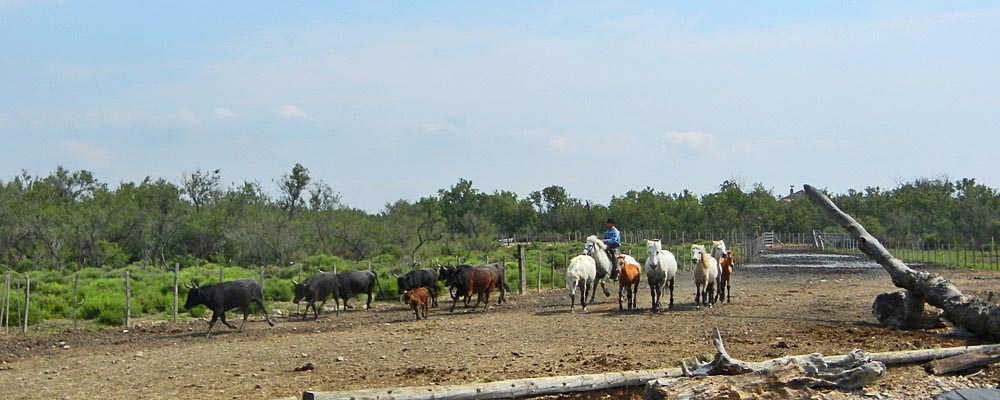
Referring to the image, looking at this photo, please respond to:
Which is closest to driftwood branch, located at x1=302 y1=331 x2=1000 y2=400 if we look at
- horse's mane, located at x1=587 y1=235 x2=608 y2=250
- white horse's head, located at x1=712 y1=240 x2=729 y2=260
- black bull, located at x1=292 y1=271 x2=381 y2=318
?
white horse's head, located at x1=712 y1=240 x2=729 y2=260

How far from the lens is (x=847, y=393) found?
10609 millimetres

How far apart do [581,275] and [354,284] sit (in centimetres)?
591

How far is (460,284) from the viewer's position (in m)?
22.4

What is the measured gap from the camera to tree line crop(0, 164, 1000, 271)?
41.2m

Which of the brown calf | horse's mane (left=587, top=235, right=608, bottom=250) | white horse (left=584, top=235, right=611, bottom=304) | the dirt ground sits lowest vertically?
the dirt ground

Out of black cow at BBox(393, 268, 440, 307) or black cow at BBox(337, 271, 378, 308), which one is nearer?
black cow at BBox(337, 271, 378, 308)

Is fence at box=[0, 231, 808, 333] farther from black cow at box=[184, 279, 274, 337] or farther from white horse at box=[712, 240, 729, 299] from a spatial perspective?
white horse at box=[712, 240, 729, 299]

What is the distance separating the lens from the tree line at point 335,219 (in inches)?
1624

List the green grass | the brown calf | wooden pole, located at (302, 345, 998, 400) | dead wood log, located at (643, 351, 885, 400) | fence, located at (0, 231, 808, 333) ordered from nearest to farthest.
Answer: wooden pole, located at (302, 345, 998, 400) < dead wood log, located at (643, 351, 885, 400) < the brown calf < fence, located at (0, 231, 808, 333) < the green grass

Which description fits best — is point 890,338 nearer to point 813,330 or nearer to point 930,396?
point 813,330

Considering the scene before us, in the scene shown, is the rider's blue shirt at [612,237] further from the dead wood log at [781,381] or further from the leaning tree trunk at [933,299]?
the dead wood log at [781,381]

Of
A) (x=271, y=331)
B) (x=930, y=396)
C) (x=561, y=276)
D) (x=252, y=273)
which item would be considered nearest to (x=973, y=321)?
(x=930, y=396)

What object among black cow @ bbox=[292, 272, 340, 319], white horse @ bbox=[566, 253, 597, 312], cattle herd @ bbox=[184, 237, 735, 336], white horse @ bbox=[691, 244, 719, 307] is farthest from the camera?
black cow @ bbox=[292, 272, 340, 319]

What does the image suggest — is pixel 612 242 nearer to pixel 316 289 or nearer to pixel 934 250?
pixel 316 289
